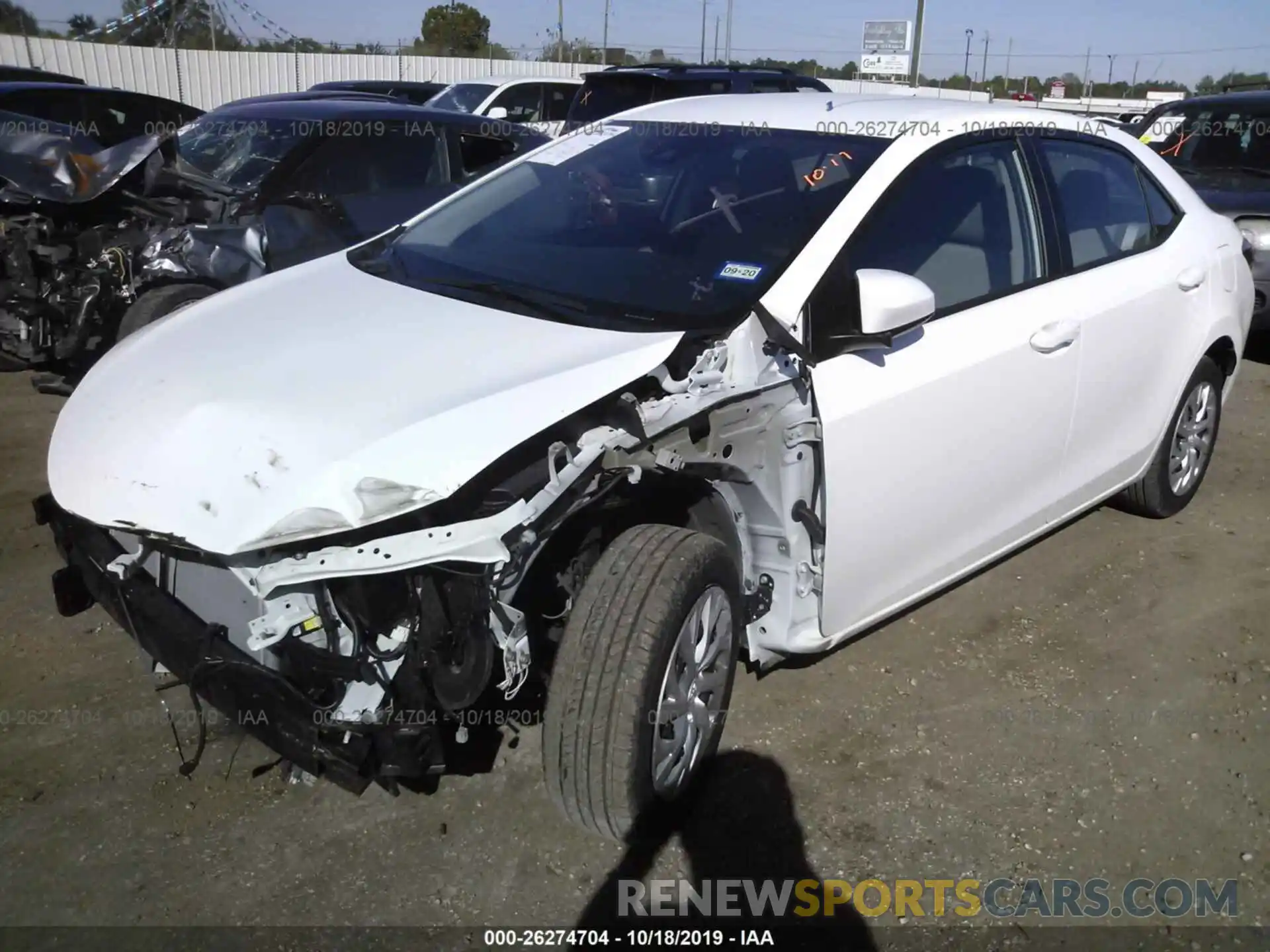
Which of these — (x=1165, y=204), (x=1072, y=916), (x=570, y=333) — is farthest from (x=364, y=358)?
(x=1165, y=204)

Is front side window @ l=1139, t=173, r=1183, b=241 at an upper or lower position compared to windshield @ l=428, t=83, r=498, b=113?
lower

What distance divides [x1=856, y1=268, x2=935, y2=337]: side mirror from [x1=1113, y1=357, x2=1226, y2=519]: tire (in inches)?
80.8

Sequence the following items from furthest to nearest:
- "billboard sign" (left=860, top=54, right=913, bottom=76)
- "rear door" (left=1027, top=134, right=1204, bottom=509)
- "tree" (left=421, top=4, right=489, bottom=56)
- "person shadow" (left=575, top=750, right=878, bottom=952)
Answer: "tree" (left=421, top=4, right=489, bottom=56) < "billboard sign" (left=860, top=54, right=913, bottom=76) < "rear door" (left=1027, top=134, right=1204, bottom=509) < "person shadow" (left=575, top=750, right=878, bottom=952)

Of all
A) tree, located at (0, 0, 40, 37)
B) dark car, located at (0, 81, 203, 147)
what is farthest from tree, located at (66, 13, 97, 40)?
dark car, located at (0, 81, 203, 147)

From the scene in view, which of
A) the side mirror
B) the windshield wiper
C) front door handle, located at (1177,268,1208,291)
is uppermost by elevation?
the side mirror

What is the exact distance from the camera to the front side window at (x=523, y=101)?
46.5 feet

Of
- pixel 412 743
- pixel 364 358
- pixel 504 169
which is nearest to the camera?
pixel 412 743

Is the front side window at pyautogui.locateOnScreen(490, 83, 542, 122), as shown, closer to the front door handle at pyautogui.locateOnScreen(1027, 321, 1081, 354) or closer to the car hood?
the front door handle at pyautogui.locateOnScreen(1027, 321, 1081, 354)

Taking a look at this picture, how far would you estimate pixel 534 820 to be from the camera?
9.42ft

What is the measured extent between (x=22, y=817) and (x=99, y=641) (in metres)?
0.91

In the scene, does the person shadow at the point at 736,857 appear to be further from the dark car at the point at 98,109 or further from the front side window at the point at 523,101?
the front side window at the point at 523,101

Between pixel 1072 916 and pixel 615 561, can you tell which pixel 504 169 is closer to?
pixel 615 561

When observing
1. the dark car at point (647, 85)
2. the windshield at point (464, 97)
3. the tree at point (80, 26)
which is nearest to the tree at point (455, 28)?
the tree at point (80, 26)

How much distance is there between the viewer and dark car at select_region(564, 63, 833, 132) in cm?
1096
